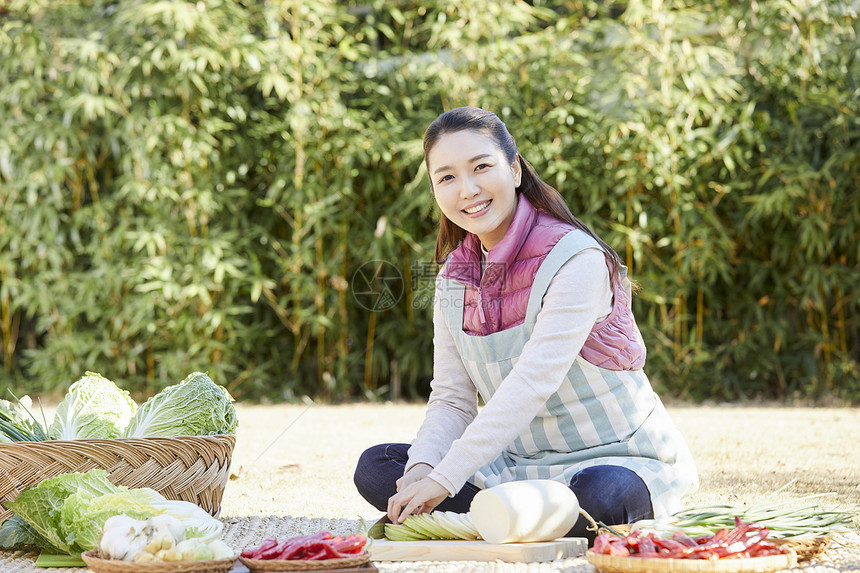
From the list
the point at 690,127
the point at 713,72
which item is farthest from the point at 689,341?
the point at 713,72

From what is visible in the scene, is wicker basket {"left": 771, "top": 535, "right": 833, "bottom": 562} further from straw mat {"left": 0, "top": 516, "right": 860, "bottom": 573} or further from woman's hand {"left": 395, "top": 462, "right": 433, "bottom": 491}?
woman's hand {"left": 395, "top": 462, "right": 433, "bottom": 491}

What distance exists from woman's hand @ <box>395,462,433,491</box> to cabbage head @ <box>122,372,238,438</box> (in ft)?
1.88

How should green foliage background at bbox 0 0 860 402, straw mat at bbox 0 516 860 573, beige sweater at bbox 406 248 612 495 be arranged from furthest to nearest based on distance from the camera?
green foliage background at bbox 0 0 860 402, beige sweater at bbox 406 248 612 495, straw mat at bbox 0 516 860 573

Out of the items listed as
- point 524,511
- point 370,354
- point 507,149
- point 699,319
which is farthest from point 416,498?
point 370,354

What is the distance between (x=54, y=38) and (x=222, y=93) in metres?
1.28

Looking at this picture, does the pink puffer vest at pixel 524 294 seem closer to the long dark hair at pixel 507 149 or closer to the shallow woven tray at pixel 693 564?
the long dark hair at pixel 507 149

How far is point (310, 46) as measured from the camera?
5.97 m

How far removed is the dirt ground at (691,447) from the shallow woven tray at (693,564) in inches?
15.4

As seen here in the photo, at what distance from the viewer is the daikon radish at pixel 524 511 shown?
6.37 feet

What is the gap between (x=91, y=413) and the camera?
248 cm

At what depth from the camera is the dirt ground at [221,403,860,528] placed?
2.84m

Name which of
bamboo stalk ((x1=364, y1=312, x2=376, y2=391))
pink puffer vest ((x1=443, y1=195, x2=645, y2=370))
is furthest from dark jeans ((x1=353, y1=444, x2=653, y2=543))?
bamboo stalk ((x1=364, y1=312, x2=376, y2=391))

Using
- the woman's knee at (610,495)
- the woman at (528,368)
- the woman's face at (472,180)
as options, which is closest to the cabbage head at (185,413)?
the woman at (528,368)

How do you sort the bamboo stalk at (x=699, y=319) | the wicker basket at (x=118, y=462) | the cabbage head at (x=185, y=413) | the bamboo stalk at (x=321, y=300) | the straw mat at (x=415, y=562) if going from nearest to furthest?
the straw mat at (x=415, y=562)
the wicker basket at (x=118, y=462)
the cabbage head at (x=185, y=413)
the bamboo stalk at (x=699, y=319)
the bamboo stalk at (x=321, y=300)
